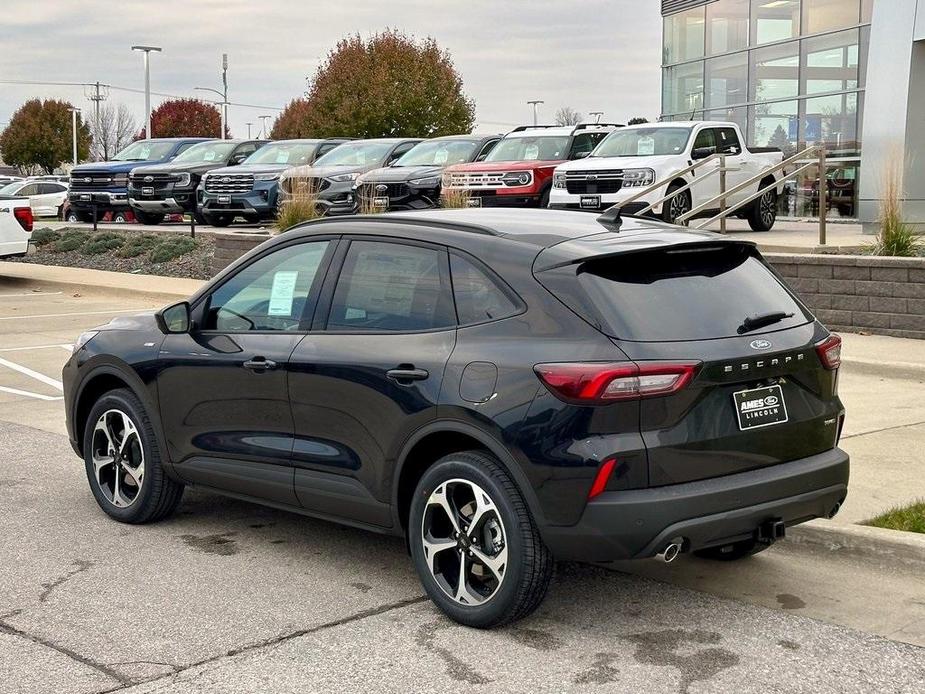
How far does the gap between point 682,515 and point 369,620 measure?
136 centimetres

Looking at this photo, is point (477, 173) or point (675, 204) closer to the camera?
point (675, 204)

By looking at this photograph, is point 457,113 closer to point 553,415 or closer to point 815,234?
point 815,234

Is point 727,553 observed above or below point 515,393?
below

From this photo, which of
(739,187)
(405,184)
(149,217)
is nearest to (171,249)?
(405,184)

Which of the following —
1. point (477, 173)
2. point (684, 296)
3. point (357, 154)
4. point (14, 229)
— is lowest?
point (14, 229)

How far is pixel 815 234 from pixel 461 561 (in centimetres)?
1642

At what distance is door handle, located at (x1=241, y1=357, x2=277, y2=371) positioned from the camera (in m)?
5.94

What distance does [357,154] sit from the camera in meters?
25.5

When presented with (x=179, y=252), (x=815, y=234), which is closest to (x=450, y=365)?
(x=815, y=234)

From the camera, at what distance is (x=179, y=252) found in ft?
74.9

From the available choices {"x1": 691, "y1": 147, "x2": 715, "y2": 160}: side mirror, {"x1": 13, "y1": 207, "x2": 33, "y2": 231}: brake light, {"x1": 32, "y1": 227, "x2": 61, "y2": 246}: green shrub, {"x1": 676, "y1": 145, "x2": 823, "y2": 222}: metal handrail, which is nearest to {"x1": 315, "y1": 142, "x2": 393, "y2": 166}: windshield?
{"x1": 32, "y1": 227, "x2": 61, "y2": 246}: green shrub

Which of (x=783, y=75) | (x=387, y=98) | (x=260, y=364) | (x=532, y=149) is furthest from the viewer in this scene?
(x=387, y=98)

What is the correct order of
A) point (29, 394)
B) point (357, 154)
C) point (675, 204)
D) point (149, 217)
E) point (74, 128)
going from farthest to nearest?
point (74, 128) < point (149, 217) < point (357, 154) < point (675, 204) < point (29, 394)

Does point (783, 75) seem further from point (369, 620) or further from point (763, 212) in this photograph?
point (369, 620)
